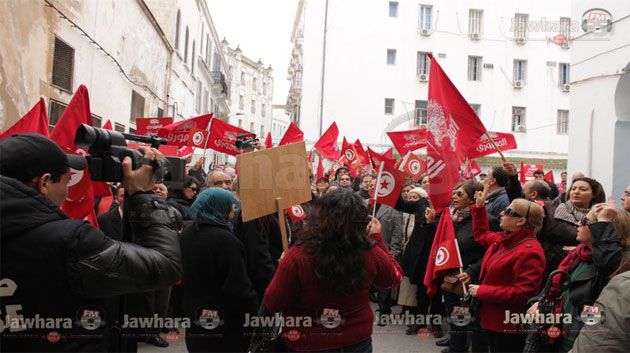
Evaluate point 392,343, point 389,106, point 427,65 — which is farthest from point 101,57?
point 427,65

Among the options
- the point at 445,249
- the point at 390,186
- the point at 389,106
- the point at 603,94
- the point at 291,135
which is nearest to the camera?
the point at 445,249

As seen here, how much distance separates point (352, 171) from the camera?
1642cm

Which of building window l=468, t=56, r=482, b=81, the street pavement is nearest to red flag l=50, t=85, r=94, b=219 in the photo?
the street pavement

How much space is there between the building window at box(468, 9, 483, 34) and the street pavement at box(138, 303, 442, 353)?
31541 millimetres

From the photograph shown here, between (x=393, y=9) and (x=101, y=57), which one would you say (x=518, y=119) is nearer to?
(x=393, y=9)

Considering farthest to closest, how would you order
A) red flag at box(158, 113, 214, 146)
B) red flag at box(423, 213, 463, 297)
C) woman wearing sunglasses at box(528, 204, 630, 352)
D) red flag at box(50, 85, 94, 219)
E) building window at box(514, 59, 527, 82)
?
building window at box(514, 59, 527, 82)
red flag at box(158, 113, 214, 146)
red flag at box(423, 213, 463, 297)
red flag at box(50, 85, 94, 219)
woman wearing sunglasses at box(528, 204, 630, 352)

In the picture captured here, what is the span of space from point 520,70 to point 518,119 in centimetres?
313

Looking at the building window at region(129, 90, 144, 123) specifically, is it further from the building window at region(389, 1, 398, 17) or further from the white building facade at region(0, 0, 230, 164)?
the building window at region(389, 1, 398, 17)

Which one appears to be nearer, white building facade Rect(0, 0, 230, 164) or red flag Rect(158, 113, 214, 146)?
white building facade Rect(0, 0, 230, 164)

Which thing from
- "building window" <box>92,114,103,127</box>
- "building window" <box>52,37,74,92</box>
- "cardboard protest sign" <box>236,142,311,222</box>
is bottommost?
"cardboard protest sign" <box>236,142,311,222</box>

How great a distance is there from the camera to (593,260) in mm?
3922

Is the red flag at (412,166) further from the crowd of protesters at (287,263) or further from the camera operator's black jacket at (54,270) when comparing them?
the camera operator's black jacket at (54,270)

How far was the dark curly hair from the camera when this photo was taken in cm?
334

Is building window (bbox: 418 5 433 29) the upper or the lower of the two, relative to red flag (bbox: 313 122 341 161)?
upper
